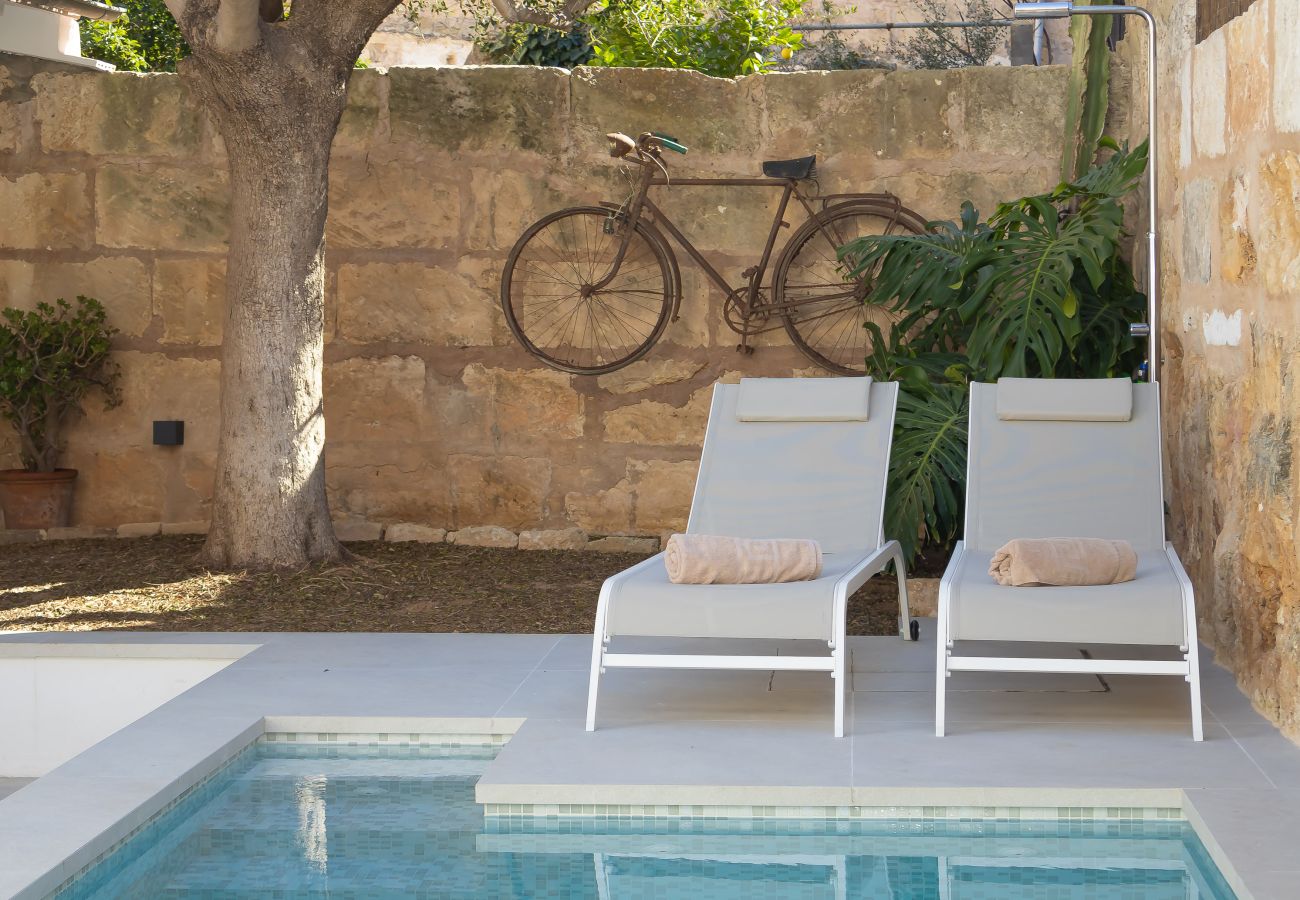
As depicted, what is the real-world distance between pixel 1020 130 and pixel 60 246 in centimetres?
433

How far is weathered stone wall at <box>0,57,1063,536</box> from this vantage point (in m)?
6.26

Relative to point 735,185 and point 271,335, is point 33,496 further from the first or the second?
point 735,185

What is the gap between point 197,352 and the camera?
6.57 meters

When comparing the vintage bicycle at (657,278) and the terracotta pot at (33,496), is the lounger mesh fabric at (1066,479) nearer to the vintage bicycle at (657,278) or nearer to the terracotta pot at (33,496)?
the vintage bicycle at (657,278)

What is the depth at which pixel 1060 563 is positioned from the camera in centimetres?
345

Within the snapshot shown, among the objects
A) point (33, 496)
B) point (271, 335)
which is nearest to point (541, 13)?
point (271, 335)

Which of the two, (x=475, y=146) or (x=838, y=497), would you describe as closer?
(x=838, y=497)

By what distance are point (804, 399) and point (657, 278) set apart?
6.38 ft

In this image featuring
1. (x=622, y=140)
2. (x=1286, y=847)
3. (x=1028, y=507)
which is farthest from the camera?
(x=622, y=140)

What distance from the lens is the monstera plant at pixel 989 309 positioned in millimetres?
4848

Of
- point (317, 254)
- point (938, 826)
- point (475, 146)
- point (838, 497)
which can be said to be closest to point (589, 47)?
point (475, 146)

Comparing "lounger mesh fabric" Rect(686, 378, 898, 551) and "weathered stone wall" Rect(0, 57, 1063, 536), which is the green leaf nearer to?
"lounger mesh fabric" Rect(686, 378, 898, 551)

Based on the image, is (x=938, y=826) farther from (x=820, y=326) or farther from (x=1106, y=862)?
(x=820, y=326)

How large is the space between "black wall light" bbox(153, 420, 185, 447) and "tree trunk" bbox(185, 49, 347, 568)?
1.12 m
